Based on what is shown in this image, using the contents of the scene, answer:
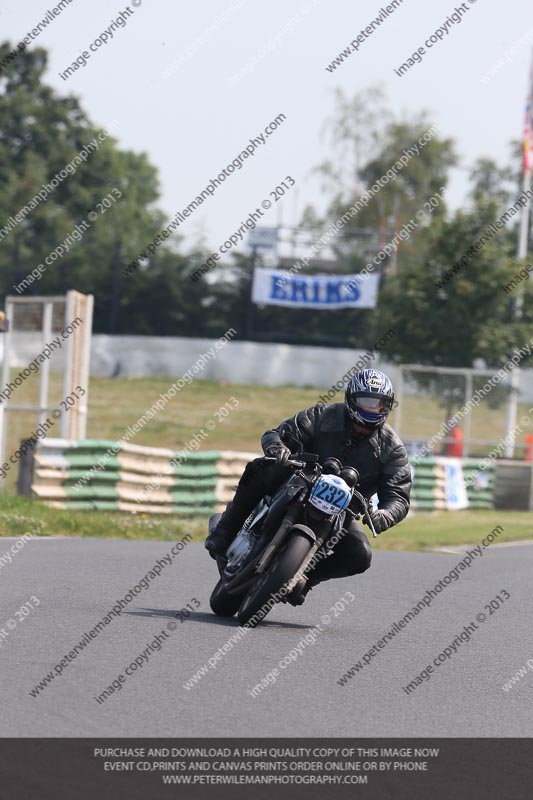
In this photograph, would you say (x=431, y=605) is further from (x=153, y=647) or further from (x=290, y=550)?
(x=153, y=647)

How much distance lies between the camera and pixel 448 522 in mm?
23609

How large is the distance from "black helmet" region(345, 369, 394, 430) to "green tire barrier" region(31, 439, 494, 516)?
9122 millimetres

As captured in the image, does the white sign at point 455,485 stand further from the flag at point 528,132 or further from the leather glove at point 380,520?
the leather glove at point 380,520

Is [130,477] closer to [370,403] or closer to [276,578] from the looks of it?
[370,403]

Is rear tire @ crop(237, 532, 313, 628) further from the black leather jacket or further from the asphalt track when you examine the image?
the black leather jacket

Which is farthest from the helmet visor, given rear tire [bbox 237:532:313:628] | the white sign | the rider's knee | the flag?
the flag

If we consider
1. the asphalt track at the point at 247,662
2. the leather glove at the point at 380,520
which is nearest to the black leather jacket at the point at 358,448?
the leather glove at the point at 380,520

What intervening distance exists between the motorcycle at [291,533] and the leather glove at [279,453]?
0.10ft

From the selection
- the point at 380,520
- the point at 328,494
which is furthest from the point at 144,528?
the point at 328,494

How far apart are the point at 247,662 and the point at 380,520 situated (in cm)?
165

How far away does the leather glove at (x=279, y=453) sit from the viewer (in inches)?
334

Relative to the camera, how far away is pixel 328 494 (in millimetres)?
8367

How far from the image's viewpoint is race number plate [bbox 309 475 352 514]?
8367mm
